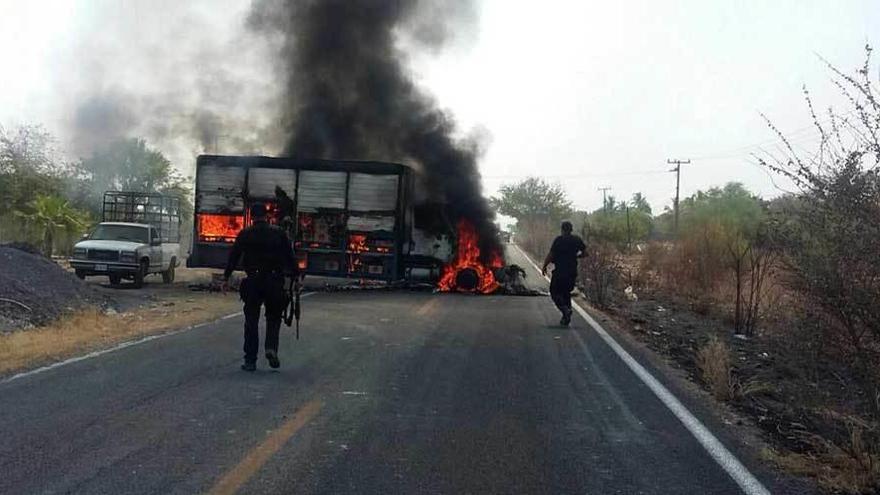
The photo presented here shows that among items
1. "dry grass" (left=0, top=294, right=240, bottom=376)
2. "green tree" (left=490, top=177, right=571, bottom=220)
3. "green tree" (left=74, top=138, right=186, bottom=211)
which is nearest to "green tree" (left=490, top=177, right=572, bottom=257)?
"green tree" (left=490, top=177, right=571, bottom=220)

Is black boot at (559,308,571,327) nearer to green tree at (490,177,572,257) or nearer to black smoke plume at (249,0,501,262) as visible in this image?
black smoke plume at (249,0,501,262)

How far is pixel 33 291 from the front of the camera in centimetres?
1362

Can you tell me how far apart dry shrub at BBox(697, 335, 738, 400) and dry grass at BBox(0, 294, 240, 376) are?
22.2ft

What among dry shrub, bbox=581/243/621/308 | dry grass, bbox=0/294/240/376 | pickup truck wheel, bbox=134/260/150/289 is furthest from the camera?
pickup truck wheel, bbox=134/260/150/289

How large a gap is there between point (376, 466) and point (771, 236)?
184 inches

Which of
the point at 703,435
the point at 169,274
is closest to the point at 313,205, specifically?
the point at 169,274

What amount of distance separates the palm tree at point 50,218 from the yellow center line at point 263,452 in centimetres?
2570

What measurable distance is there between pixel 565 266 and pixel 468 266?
22.7 ft

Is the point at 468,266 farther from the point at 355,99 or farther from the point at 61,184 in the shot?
the point at 61,184

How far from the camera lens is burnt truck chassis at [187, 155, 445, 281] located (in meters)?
19.5

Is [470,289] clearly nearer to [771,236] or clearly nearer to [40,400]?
[771,236]

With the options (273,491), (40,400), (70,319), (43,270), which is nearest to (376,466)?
(273,491)

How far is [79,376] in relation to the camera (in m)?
8.08

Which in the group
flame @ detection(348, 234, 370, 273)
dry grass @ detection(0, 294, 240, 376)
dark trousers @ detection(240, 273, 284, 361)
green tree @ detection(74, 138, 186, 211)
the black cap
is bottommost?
dry grass @ detection(0, 294, 240, 376)
